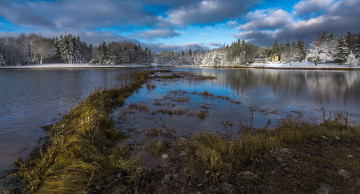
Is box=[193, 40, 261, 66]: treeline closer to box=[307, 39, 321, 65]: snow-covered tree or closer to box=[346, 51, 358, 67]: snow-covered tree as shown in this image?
box=[307, 39, 321, 65]: snow-covered tree

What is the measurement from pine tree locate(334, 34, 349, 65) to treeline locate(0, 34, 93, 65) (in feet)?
448

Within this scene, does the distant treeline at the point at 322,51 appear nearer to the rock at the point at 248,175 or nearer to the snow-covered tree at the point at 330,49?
the snow-covered tree at the point at 330,49

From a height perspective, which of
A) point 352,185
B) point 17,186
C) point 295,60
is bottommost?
point 17,186

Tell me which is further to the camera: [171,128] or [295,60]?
[295,60]

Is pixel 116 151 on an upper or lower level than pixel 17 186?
upper

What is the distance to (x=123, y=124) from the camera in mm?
9211

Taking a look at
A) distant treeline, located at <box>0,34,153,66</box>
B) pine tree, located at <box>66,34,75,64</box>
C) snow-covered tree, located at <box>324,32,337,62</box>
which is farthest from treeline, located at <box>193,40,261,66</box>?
pine tree, located at <box>66,34,75,64</box>

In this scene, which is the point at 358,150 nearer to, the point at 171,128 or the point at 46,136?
the point at 171,128

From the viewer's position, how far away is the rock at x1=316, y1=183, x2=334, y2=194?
3346mm

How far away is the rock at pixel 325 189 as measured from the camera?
3.35 m

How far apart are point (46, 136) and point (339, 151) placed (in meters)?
10.9

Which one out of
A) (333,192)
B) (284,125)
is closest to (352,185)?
(333,192)

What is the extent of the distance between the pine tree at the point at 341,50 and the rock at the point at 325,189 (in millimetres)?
95189

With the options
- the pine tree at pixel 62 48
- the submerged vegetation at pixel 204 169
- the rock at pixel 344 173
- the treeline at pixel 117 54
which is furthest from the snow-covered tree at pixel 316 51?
the pine tree at pixel 62 48
